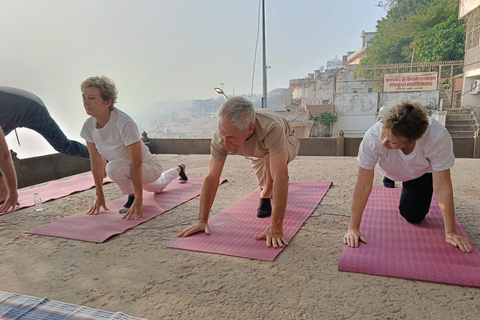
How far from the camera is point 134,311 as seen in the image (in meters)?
1.35

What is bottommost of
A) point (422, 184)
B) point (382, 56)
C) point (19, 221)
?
point (19, 221)

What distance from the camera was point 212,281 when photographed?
61.9 inches

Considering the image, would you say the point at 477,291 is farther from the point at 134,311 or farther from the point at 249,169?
the point at 249,169

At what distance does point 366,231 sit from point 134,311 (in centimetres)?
144

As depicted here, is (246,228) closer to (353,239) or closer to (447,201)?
(353,239)

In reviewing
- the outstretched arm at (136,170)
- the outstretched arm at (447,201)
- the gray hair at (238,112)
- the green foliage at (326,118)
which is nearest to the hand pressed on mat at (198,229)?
the outstretched arm at (136,170)

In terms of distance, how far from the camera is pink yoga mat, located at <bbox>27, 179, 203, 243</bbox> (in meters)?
2.24

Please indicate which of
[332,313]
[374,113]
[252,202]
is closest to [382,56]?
[374,113]

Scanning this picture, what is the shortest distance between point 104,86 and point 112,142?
1.40 feet

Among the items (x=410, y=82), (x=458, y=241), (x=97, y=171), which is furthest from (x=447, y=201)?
(x=410, y=82)

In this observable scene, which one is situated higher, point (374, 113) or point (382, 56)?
point (382, 56)

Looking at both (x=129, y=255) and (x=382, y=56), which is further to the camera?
(x=382, y=56)

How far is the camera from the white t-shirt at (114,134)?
243cm

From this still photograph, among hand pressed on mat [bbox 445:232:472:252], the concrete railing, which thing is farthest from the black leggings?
the concrete railing
